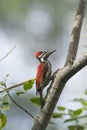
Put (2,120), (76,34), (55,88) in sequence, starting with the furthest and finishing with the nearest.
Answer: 1. (76,34)
2. (2,120)
3. (55,88)

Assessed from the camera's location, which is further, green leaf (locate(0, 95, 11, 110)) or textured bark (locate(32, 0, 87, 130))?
green leaf (locate(0, 95, 11, 110))

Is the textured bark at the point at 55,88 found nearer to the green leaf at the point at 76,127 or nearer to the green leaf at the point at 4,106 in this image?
the green leaf at the point at 4,106

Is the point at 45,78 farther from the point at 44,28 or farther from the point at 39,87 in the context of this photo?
the point at 44,28

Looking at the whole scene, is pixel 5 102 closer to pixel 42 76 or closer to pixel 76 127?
pixel 42 76

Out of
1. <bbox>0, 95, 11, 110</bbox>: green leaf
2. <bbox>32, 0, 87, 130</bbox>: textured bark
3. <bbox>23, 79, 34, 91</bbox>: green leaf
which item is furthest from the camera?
<bbox>23, 79, 34, 91</bbox>: green leaf

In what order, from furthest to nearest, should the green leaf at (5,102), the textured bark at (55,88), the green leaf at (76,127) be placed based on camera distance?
the green leaf at (76,127) → the green leaf at (5,102) → the textured bark at (55,88)

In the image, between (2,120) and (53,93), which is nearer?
(53,93)

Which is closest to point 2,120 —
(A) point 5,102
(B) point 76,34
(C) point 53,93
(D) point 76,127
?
(A) point 5,102

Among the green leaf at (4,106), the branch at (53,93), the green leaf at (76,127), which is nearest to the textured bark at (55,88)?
the branch at (53,93)

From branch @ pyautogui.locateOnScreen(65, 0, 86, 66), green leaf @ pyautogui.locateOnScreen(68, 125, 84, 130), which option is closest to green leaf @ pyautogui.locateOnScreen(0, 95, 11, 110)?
branch @ pyautogui.locateOnScreen(65, 0, 86, 66)

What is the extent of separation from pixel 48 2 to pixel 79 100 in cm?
1243

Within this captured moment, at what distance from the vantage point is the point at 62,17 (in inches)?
602

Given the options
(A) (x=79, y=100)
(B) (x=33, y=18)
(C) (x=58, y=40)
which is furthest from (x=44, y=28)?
(A) (x=79, y=100)

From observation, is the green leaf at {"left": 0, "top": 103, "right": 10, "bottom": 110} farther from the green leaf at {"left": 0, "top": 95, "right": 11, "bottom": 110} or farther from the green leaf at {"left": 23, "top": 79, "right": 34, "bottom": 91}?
the green leaf at {"left": 23, "top": 79, "right": 34, "bottom": 91}
